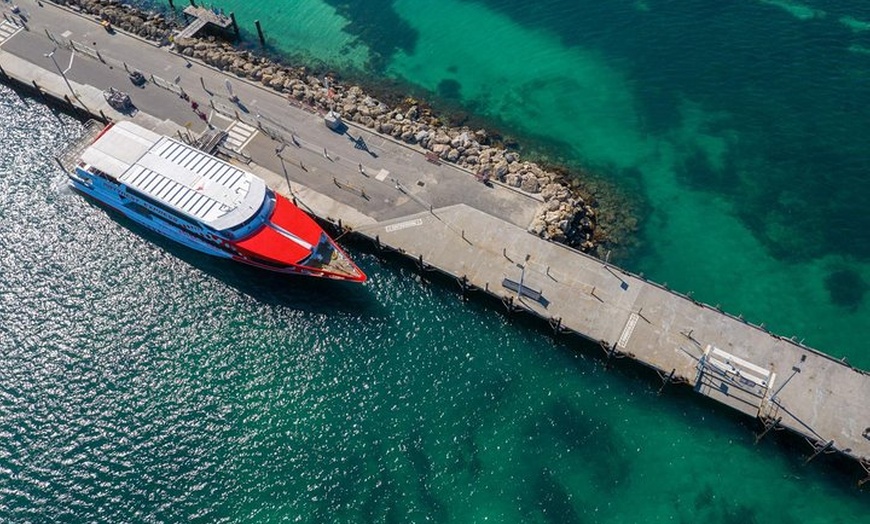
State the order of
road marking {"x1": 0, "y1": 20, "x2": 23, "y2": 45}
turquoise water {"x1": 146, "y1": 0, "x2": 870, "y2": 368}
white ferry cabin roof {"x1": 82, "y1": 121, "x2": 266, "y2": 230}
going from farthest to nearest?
road marking {"x1": 0, "y1": 20, "x2": 23, "y2": 45}
turquoise water {"x1": 146, "y1": 0, "x2": 870, "y2": 368}
white ferry cabin roof {"x1": 82, "y1": 121, "x2": 266, "y2": 230}

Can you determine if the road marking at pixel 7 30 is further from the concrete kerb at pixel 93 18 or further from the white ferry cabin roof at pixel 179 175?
the white ferry cabin roof at pixel 179 175

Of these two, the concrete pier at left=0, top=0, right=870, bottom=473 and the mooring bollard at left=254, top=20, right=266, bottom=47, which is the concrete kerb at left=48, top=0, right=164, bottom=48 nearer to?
the concrete pier at left=0, top=0, right=870, bottom=473

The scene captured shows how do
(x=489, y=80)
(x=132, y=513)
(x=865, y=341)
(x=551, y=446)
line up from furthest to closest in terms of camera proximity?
(x=489, y=80) < (x=865, y=341) < (x=551, y=446) < (x=132, y=513)

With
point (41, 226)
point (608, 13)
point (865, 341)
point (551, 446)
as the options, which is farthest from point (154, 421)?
point (608, 13)

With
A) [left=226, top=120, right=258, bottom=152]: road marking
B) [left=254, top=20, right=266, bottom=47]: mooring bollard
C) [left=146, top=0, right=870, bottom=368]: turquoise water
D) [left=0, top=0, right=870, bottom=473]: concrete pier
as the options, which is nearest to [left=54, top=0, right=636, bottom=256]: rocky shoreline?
[left=0, top=0, right=870, bottom=473]: concrete pier

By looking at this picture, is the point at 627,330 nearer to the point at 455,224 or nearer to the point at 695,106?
the point at 455,224

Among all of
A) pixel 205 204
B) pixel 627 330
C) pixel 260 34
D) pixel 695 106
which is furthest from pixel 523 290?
pixel 260 34

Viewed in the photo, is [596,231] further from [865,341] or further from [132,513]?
[132,513]
